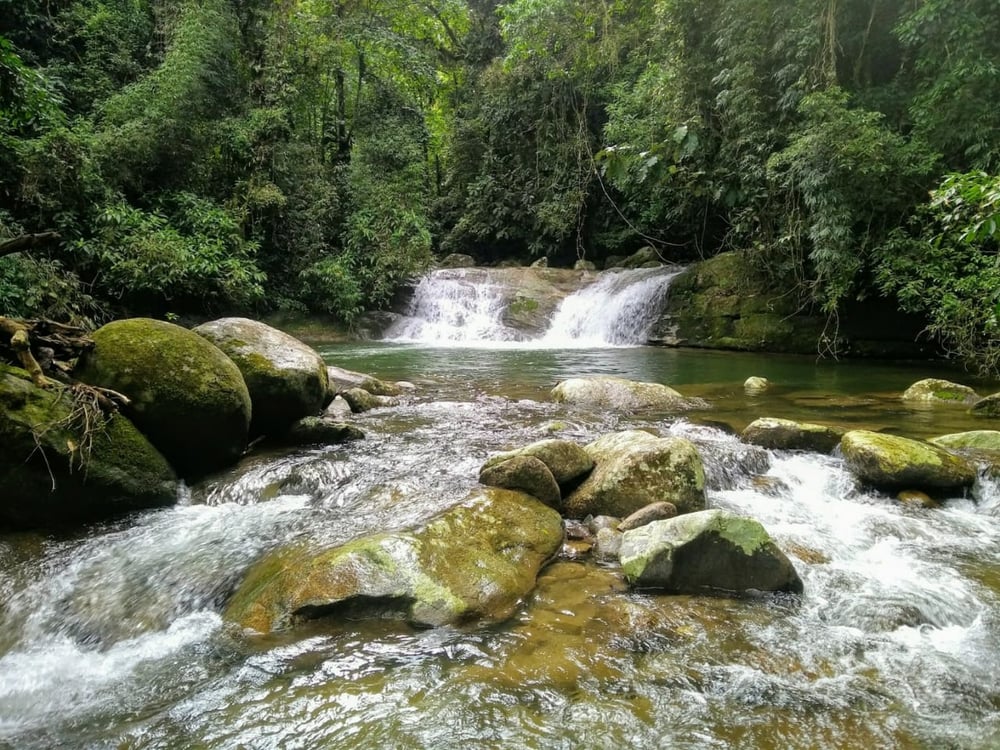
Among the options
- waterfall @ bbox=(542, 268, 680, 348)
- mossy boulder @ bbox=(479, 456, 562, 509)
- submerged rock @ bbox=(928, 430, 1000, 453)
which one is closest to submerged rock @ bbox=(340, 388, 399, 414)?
mossy boulder @ bbox=(479, 456, 562, 509)

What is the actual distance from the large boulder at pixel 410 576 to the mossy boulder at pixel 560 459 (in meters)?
0.75

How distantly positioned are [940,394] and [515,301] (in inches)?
412

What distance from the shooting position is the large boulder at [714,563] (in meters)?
3.43

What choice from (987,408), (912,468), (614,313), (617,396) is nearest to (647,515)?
(912,468)

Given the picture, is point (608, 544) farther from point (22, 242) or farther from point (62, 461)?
point (22, 242)

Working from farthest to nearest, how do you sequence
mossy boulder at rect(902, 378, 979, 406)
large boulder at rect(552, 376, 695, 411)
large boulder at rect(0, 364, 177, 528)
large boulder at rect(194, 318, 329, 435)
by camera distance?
mossy boulder at rect(902, 378, 979, 406)
large boulder at rect(552, 376, 695, 411)
large boulder at rect(194, 318, 329, 435)
large boulder at rect(0, 364, 177, 528)

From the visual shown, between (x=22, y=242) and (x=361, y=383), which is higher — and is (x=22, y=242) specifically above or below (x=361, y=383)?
above

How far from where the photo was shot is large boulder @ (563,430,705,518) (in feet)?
14.6

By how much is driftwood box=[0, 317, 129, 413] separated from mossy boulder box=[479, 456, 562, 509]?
2.78 metres

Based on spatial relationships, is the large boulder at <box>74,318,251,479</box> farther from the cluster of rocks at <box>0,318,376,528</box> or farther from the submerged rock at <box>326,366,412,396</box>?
the submerged rock at <box>326,366,412,396</box>

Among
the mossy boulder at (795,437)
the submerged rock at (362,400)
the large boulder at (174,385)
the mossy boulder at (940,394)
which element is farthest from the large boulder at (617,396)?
the large boulder at (174,385)

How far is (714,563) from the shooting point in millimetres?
3463

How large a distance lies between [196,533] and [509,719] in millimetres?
2710

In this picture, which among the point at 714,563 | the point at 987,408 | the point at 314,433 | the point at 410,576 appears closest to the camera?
the point at 410,576
